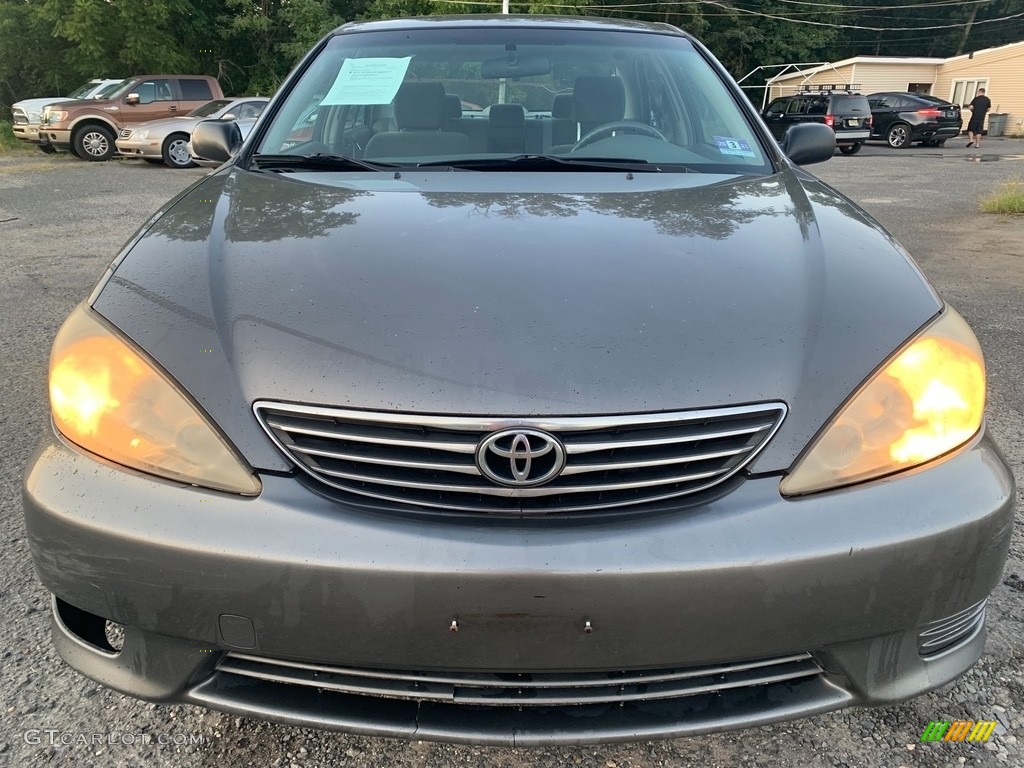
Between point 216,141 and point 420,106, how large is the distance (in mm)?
781

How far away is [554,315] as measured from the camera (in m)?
1.38

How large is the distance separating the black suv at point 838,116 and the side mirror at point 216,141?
1701cm

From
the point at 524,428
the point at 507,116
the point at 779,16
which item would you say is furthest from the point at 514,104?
the point at 779,16

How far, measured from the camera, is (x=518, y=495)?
1.24 m

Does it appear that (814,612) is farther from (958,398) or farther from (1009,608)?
(1009,608)

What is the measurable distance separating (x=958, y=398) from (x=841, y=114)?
20.1 meters

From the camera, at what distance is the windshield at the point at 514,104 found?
234cm

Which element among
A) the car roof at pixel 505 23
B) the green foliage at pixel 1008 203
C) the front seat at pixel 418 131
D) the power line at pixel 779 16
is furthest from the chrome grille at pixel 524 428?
the power line at pixel 779 16

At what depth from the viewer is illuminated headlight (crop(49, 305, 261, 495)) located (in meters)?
1.28

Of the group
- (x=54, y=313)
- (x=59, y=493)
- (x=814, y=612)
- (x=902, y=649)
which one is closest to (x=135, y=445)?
(x=59, y=493)

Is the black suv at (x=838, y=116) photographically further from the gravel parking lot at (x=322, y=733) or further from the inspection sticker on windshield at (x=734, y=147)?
the inspection sticker on windshield at (x=734, y=147)

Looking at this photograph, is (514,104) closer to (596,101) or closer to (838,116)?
(596,101)

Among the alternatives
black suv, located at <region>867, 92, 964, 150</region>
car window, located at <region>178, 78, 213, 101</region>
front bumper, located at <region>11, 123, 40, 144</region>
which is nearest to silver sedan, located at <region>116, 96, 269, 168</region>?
car window, located at <region>178, 78, 213, 101</region>

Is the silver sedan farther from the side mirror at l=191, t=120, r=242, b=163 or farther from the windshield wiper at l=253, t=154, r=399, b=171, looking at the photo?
the windshield wiper at l=253, t=154, r=399, b=171
